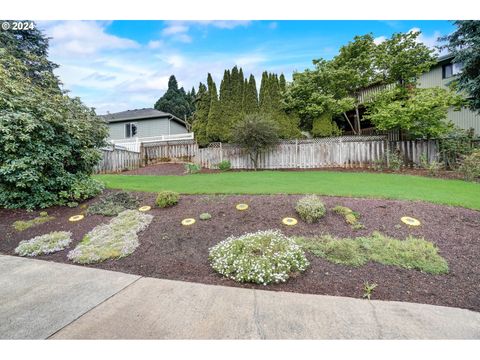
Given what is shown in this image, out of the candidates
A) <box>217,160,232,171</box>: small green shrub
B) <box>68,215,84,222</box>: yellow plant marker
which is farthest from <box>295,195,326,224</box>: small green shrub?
<box>217,160,232,171</box>: small green shrub

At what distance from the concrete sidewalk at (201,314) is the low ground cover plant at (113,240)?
2.31 ft

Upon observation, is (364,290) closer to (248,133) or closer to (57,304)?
(57,304)

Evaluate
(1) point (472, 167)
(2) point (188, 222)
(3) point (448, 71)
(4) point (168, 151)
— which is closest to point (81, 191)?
(2) point (188, 222)

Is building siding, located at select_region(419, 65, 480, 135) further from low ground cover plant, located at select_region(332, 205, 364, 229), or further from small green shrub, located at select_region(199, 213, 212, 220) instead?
small green shrub, located at select_region(199, 213, 212, 220)

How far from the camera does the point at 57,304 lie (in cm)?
228

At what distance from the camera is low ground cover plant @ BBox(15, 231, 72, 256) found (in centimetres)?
364

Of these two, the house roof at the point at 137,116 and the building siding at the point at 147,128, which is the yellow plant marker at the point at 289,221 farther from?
the house roof at the point at 137,116

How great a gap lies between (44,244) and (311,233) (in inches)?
171

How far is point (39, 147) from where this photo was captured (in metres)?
5.06

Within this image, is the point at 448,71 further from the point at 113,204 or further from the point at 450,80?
the point at 113,204

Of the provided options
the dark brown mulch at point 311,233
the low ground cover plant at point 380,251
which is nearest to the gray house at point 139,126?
the dark brown mulch at point 311,233

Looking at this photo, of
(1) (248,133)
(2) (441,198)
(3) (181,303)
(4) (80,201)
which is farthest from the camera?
(1) (248,133)

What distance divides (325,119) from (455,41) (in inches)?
204
